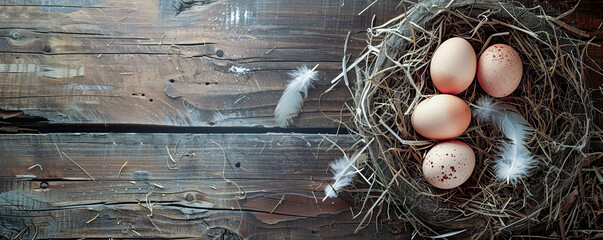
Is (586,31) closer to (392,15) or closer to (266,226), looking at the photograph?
(392,15)

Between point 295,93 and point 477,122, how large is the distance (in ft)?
1.73

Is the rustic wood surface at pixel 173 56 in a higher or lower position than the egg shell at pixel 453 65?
higher

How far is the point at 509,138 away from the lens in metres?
1.18

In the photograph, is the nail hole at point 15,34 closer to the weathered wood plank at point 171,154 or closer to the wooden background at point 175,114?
the wooden background at point 175,114

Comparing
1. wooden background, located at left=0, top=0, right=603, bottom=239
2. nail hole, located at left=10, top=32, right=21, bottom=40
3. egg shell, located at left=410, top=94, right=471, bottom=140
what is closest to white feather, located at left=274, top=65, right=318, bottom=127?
wooden background, located at left=0, top=0, right=603, bottom=239

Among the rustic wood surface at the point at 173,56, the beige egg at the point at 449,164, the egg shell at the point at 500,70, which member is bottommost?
the beige egg at the point at 449,164

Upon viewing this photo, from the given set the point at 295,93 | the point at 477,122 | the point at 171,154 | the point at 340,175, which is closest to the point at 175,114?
the point at 171,154

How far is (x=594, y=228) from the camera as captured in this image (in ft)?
4.10

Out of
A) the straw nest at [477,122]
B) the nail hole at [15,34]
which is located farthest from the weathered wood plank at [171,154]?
the nail hole at [15,34]

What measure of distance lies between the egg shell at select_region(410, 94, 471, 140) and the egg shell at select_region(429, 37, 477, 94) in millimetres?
34

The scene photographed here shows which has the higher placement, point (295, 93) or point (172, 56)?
point (172, 56)

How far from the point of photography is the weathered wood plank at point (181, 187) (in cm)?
127

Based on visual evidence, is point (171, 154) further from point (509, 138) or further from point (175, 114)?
point (509, 138)

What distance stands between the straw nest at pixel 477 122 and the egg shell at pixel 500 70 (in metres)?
0.05
